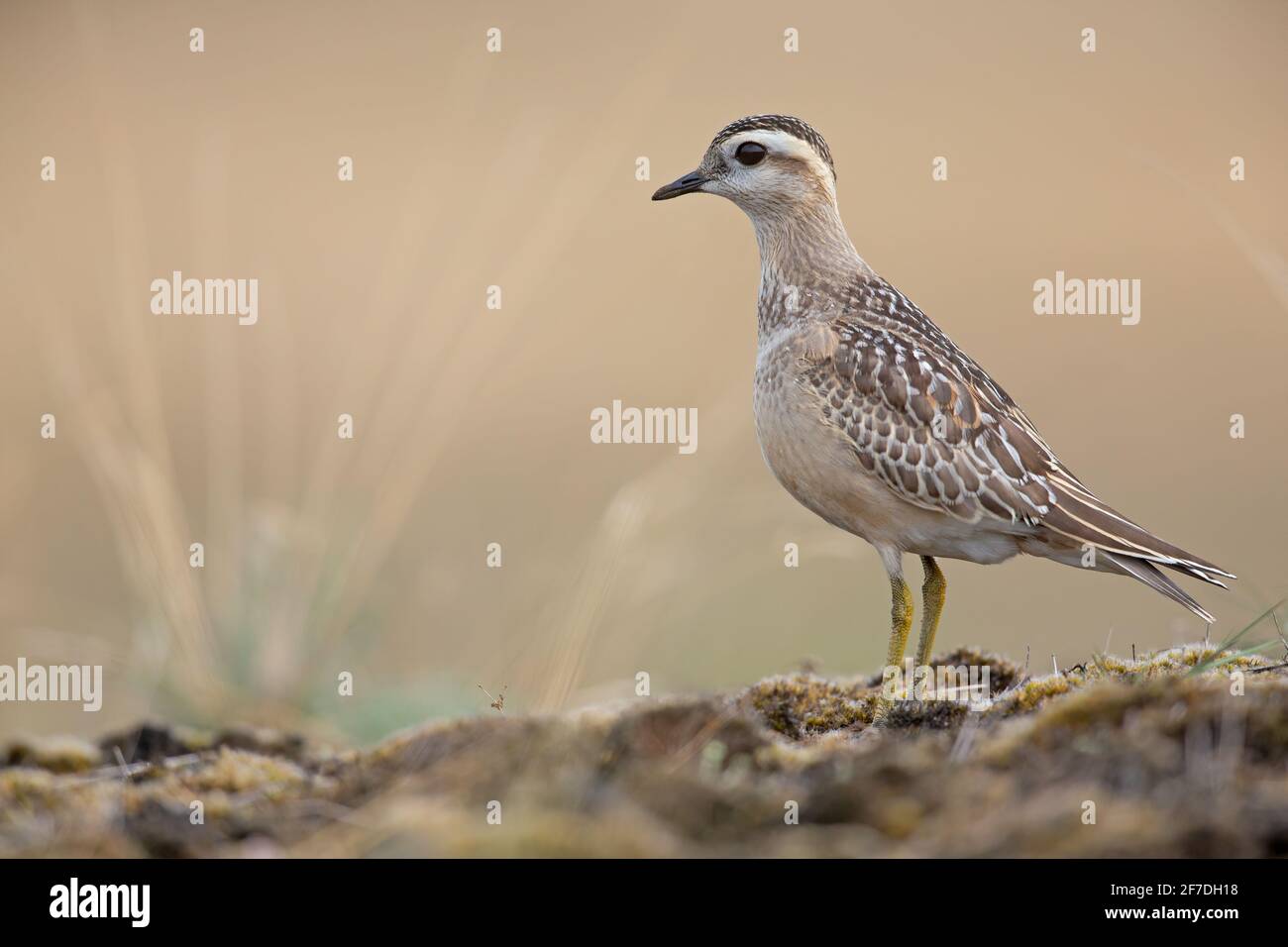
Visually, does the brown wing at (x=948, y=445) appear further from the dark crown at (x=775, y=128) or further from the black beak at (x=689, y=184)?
the black beak at (x=689, y=184)

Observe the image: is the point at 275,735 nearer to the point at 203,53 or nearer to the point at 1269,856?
the point at 1269,856

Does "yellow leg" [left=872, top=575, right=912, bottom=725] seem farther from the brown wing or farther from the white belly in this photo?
the brown wing

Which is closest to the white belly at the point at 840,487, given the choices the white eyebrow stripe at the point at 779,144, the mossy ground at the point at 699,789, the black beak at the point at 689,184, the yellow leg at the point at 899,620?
the yellow leg at the point at 899,620

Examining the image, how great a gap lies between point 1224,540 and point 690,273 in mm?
9240

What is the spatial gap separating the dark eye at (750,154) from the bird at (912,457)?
104cm

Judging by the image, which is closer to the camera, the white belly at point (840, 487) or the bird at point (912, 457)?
the bird at point (912, 457)

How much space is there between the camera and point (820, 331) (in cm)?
896

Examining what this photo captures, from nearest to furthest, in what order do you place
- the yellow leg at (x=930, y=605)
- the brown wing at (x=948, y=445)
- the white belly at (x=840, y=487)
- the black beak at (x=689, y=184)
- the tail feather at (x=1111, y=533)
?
the tail feather at (x=1111, y=533) < the brown wing at (x=948, y=445) < the white belly at (x=840, y=487) < the yellow leg at (x=930, y=605) < the black beak at (x=689, y=184)

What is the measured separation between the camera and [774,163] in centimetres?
971

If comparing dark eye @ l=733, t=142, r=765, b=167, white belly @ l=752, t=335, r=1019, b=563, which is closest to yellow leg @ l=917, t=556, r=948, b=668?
white belly @ l=752, t=335, r=1019, b=563

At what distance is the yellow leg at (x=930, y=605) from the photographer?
349 inches

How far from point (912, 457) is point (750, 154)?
9.06 ft

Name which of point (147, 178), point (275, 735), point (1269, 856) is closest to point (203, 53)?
point (147, 178)

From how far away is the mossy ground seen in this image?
3.93 metres
